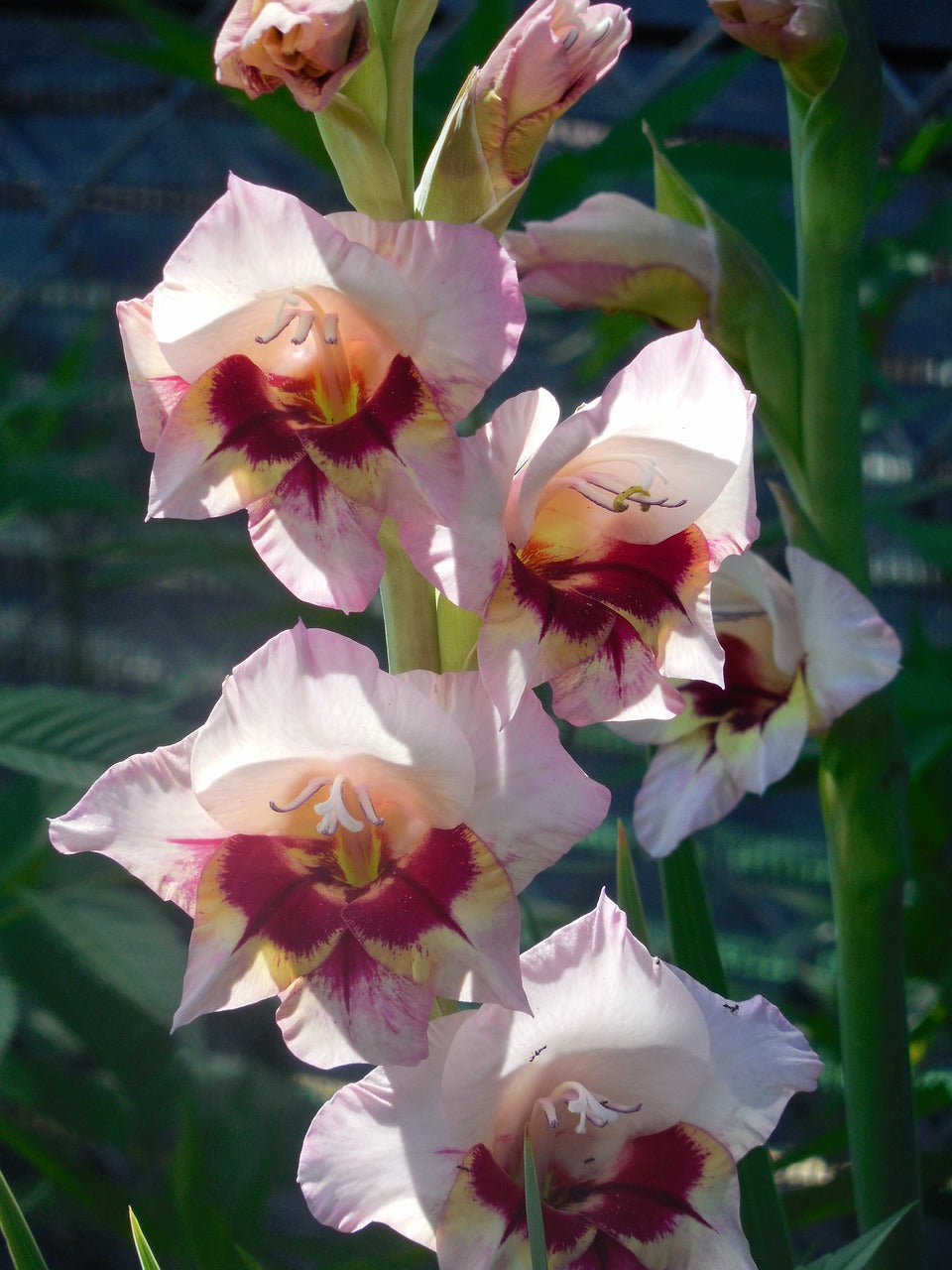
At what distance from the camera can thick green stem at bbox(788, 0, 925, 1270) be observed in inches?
27.2

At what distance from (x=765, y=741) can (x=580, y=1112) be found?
0.27 metres

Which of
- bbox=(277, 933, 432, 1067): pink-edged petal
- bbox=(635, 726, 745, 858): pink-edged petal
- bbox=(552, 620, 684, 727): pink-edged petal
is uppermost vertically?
Result: bbox=(552, 620, 684, 727): pink-edged petal

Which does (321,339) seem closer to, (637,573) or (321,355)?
(321,355)

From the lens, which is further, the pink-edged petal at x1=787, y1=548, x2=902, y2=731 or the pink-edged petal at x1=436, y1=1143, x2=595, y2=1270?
the pink-edged petal at x1=787, y1=548, x2=902, y2=731

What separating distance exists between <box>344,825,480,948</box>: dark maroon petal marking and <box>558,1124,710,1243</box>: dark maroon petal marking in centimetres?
14

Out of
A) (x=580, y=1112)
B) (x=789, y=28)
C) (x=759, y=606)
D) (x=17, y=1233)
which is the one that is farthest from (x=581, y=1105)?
(x=789, y=28)

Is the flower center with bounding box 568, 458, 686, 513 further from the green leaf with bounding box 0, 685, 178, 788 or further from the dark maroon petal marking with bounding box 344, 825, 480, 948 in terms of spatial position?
the green leaf with bounding box 0, 685, 178, 788

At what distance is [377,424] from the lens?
416mm

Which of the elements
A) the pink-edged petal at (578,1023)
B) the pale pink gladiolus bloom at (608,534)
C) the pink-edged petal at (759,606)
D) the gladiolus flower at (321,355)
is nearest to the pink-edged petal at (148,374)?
the gladiolus flower at (321,355)

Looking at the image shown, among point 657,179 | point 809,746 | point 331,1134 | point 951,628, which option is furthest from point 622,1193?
point 951,628

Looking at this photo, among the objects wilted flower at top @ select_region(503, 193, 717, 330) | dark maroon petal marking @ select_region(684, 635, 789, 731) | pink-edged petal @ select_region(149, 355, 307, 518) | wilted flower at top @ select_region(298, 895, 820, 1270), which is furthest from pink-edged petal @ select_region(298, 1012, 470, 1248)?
wilted flower at top @ select_region(503, 193, 717, 330)

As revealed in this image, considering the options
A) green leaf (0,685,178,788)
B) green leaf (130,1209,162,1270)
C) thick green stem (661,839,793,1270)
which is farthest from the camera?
green leaf (0,685,178,788)

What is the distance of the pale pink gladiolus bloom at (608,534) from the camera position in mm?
411

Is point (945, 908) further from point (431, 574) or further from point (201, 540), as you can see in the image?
point (431, 574)
